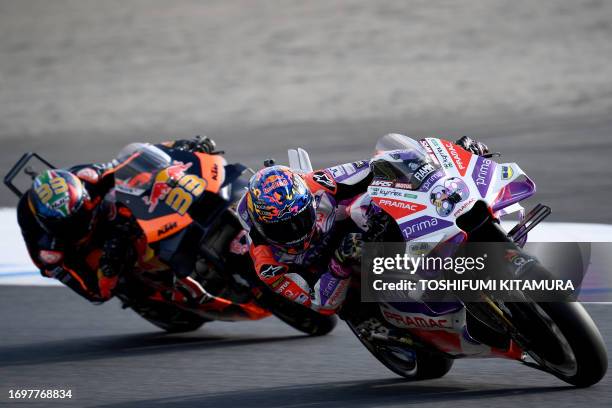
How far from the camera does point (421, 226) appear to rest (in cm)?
523

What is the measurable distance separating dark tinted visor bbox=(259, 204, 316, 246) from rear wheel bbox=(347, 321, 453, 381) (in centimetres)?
72

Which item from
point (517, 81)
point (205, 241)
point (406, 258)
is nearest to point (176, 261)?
point (205, 241)

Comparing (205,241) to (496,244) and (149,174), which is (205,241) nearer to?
(149,174)

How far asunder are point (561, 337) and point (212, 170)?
11.3ft

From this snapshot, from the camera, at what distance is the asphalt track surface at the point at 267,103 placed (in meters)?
7.38

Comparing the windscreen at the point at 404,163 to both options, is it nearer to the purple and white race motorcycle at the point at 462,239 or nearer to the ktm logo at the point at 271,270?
the purple and white race motorcycle at the point at 462,239

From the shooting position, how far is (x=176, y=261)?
766cm

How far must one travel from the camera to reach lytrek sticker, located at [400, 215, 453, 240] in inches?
204

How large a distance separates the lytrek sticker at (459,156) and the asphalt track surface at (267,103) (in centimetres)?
143

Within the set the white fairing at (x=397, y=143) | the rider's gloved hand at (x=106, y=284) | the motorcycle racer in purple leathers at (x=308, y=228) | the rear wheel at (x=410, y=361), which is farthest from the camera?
the rider's gloved hand at (x=106, y=284)

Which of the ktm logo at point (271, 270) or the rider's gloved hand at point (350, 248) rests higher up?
the rider's gloved hand at point (350, 248)

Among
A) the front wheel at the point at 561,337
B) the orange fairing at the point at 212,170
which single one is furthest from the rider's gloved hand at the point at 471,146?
the orange fairing at the point at 212,170

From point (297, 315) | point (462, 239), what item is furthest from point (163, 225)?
point (462, 239)

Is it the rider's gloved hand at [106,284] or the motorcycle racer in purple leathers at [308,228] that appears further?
the rider's gloved hand at [106,284]
